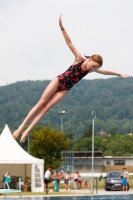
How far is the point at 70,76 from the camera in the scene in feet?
35.9

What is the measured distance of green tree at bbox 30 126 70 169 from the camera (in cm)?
6256

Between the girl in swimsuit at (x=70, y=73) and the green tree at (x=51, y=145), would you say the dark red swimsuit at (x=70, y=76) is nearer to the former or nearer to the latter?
the girl in swimsuit at (x=70, y=73)

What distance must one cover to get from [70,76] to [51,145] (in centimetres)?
5247

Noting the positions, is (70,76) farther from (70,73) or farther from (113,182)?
(113,182)

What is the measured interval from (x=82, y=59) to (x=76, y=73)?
10.8 inches

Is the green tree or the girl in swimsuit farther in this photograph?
the green tree

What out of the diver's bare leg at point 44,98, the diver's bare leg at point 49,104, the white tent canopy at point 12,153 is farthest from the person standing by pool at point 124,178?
the diver's bare leg at point 44,98

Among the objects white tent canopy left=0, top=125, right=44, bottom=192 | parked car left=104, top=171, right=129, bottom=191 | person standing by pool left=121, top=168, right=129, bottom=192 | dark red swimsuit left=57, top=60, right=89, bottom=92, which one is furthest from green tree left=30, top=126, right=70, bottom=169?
dark red swimsuit left=57, top=60, right=89, bottom=92

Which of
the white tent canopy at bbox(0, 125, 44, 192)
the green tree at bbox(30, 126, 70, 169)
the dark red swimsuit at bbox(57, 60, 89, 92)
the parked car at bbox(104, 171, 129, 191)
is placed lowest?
the parked car at bbox(104, 171, 129, 191)

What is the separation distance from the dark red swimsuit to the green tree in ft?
168

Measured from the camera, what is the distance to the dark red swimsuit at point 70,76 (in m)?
10.9

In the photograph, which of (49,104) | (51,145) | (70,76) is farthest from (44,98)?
(51,145)

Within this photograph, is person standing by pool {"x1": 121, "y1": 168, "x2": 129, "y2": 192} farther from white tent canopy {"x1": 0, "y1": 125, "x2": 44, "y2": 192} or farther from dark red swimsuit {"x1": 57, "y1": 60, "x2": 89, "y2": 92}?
dark red swimsuit {"x1": 57, "y1": 60, "x2": 89, "y2": 92}

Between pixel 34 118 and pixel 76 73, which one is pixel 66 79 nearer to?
pixel 76 73
